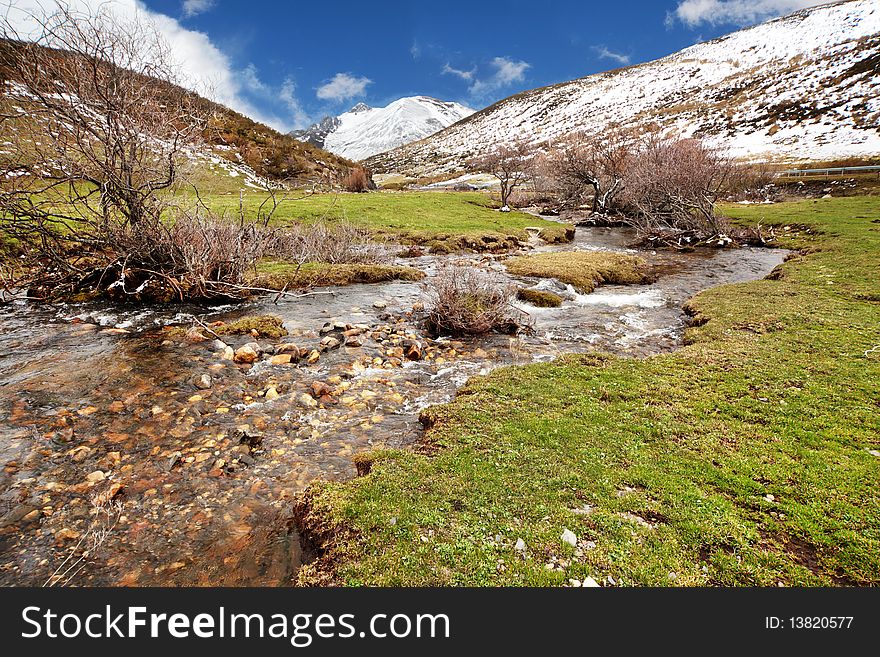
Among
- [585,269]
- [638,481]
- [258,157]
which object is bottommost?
[638,481]

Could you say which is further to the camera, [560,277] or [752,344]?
[560,277]

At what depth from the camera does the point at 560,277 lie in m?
20.3

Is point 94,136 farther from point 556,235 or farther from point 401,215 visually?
point 556,235

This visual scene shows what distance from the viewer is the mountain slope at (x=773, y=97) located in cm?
8412

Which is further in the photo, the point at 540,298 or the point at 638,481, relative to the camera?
the point at 540,298

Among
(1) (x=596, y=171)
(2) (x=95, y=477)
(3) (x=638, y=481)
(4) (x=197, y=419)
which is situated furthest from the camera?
(1) (x=596, y=171)

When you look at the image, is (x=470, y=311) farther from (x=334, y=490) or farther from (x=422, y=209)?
(x=422, y=209)

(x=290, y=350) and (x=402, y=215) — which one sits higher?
(x=402, y=215)

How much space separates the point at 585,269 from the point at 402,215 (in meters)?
20.3

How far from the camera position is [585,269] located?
21391mm

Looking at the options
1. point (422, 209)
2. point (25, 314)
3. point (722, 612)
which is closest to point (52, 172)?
point (25, 314)

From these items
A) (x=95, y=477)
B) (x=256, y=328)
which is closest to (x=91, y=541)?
(x=95, y=477)

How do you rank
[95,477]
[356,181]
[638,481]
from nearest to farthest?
1. [638,481]
2. [95,477]
3. [356,181]

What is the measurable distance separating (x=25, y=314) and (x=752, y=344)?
69.3 feet
